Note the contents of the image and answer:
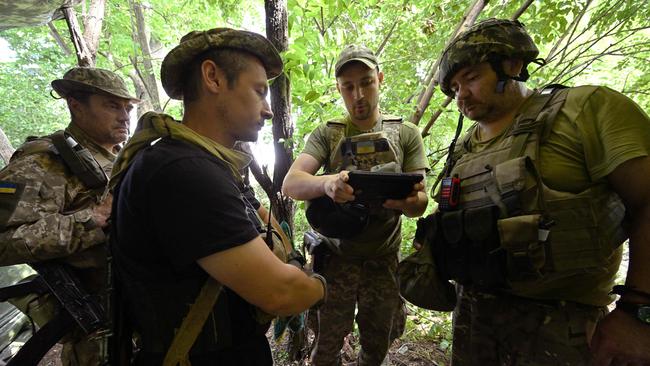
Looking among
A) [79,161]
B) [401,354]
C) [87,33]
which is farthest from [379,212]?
[87,33]

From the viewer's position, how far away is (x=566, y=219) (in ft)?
4.36

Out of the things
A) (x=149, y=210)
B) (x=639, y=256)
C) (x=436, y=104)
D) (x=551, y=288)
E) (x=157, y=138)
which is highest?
(x=436, y=104)

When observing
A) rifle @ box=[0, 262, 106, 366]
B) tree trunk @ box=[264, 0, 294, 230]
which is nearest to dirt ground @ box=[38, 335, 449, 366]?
tree trunk @ box=[264, 0, 294, 230]

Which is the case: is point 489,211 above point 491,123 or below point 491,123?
below

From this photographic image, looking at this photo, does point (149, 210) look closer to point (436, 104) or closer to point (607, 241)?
point (607, 241)

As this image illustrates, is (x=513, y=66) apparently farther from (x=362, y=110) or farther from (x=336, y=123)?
A: (x=336, y=123)

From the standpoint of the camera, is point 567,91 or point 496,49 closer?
point 567,91

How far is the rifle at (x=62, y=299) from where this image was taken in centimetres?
195

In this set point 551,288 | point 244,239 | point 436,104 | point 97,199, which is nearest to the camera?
point 244,239

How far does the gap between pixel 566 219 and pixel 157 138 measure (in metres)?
1.89

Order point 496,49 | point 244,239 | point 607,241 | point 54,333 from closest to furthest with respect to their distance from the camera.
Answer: point 244,239
point 607,241
point 496,49
point 54,333

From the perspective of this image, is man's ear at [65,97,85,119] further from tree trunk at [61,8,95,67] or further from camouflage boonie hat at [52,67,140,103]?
tree trunk at [61,8,95,67]

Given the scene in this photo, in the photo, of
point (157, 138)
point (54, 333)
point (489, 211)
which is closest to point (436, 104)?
point (489, 211)

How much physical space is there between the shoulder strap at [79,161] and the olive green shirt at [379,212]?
1.63 metres
